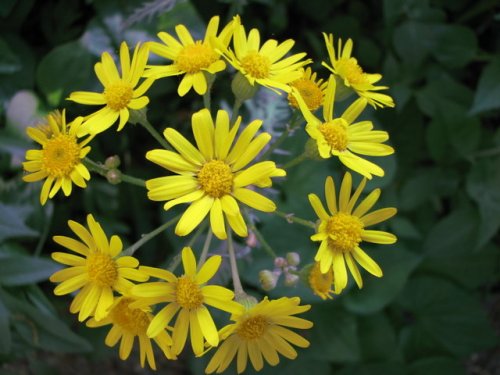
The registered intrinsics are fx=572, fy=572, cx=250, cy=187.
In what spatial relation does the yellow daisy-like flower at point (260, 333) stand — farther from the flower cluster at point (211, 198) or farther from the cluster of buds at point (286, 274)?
the cluster of buds at point (286, 274)

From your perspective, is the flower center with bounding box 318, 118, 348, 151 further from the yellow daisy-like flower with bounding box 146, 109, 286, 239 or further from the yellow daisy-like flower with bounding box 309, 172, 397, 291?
the yellow daisy-like flower with bounding box 146, 109, 286, 239

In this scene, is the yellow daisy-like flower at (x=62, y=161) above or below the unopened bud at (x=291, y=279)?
above

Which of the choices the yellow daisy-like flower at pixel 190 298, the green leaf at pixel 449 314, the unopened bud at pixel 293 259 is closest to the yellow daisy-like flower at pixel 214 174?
the yellow daisy-like flower at pixel 190 298

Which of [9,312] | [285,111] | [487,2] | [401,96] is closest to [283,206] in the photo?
[285,111]

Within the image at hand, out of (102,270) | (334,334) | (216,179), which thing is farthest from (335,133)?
(334,334)

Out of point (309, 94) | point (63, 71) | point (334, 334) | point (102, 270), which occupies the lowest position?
point (102, 270)

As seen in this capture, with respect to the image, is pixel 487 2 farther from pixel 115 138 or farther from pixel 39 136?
pixel 39 136

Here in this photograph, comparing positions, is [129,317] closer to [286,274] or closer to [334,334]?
[286,274]

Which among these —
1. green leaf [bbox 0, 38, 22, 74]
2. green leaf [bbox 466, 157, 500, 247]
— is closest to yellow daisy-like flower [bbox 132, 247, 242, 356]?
green leaf [bbox 0, 38, 22, 74]
